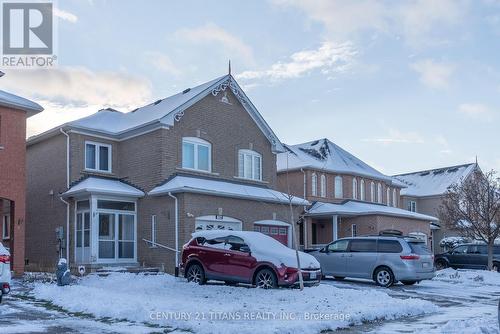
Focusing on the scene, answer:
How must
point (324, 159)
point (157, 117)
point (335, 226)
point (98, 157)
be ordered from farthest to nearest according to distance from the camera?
point (324, 159)
point (335, 226)
point (98, 157)
point (157, 117)

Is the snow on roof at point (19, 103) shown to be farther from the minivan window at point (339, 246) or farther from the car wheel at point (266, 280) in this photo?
the minivan window at point (339, 246)

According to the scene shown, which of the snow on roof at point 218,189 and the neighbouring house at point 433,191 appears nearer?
the snow on roof at point 218,189

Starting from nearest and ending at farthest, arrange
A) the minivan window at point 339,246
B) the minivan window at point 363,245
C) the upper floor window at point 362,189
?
the minivan window at point 363,245 < the minivan window at point 339,246 < the upper floor window at point 362,189


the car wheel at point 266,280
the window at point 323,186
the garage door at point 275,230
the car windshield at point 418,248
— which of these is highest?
the window at point 323,186

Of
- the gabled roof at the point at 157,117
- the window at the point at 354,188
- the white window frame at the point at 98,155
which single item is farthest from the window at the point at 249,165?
the window at the point at 354,188

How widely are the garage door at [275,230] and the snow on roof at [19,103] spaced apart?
984 cm

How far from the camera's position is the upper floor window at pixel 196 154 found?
2659 cm

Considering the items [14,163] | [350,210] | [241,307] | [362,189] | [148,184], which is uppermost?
[14,163]

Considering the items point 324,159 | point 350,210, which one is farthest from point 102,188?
point 324,159

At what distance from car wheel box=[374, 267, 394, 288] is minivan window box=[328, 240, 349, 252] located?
1.55 m

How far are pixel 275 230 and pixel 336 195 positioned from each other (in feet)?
32.8

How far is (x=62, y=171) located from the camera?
26.2 meters

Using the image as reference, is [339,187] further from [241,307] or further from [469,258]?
[241,307]

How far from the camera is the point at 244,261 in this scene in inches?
718
